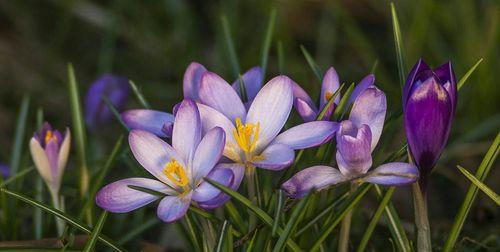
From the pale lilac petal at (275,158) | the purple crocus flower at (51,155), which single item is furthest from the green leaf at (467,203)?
the purple crocus flower at (51,155)

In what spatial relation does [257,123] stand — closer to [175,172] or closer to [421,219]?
[175,172]

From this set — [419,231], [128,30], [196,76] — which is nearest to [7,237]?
[196,76]

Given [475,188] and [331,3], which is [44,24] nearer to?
[331,3]

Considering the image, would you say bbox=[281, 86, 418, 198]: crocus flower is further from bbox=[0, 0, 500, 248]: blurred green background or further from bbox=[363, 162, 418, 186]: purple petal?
bbox=[0, 0, 500, 248]: blurred green background

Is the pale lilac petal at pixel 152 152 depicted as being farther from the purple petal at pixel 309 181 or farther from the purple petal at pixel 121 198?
the purple petal at pixel 309 181

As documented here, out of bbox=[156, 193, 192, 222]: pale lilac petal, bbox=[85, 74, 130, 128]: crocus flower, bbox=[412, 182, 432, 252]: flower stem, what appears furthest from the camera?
bbox=[85, 74, 130, 128]: crocus flower

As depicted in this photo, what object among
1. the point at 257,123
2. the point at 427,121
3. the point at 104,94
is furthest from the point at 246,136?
the point at 104,94

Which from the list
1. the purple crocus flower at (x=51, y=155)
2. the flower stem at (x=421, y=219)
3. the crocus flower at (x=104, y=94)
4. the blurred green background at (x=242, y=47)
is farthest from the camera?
the blurred green background at (x=242, y=47)

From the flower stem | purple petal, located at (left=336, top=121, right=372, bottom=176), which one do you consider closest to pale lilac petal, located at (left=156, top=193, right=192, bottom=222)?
purple petal, located at (left=336, top=121, right=372, bottom=176)
